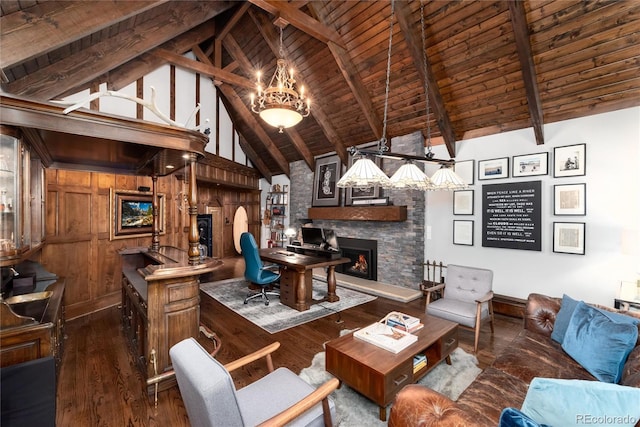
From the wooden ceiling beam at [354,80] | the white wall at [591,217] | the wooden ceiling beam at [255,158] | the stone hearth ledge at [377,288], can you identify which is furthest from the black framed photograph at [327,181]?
the white wall at [591,217]

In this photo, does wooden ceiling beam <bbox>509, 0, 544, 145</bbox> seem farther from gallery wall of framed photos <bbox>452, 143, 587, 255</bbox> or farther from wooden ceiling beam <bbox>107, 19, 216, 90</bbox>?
wooden ceiling beam <bbox>107, 19, 216, 90</bbox>

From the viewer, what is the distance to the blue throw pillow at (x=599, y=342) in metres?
1.76

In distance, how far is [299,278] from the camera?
427 centimetres

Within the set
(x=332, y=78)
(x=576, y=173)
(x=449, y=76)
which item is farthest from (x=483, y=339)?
(x=332, y=78)

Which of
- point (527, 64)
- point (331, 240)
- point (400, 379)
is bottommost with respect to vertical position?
point (400, 379)

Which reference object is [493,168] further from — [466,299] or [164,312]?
[164,312]

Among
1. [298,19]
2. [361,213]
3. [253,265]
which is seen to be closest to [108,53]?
[298,19]

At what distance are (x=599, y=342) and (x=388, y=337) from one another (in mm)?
1476

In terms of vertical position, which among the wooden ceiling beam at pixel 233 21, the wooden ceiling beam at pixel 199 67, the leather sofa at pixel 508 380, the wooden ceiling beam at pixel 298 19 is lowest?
the leather sofa at pixel 508 380

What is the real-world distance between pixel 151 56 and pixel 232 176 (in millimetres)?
3476

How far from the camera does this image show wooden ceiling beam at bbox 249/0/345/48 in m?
3.53

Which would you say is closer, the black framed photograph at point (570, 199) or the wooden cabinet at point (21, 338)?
the wooden cabinet at point (21, 338)

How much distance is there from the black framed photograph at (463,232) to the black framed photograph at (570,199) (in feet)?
3.89

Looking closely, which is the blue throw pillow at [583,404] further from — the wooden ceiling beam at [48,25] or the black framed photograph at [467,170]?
the wooden ceiling beam at [48,25]
